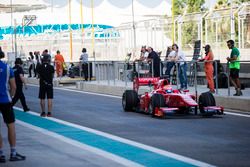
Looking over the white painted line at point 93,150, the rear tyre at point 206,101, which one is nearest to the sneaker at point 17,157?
the white painted line at point 93,150

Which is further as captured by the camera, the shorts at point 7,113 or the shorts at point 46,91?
the shorts at point 46,91

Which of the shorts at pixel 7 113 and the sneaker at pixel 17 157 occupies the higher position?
the shorts at pixel 7 113

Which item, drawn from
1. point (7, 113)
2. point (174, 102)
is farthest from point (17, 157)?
point (174, 102)

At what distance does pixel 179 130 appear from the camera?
16531 mm

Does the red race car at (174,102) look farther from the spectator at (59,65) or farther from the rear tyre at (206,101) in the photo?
the spectator at (59,65)

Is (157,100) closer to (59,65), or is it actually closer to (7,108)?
(7,108)

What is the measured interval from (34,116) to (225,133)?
7292mm

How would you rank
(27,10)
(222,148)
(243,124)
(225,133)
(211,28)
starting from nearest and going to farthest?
(222,148) < (225,133) < (243,124) < (211,28) < (27,10)

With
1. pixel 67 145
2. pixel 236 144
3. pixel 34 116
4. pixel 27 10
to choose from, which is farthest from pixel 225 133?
pixel 27 10

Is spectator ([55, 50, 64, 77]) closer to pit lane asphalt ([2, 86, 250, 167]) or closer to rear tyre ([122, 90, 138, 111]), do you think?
pit lane asphalt ([2, 86, 250, 167])

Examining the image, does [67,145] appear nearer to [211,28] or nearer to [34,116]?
[34,116]

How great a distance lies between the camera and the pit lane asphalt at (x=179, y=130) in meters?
12.8

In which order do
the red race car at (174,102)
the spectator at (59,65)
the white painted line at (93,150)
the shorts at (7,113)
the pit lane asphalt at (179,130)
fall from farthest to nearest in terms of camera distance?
the spectator at (59,65)
the red race car at (174,102)
the pit lane asphalt at (179,130)
the white painted line at (93,150)
the shorts at (7,113)

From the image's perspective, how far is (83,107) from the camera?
24297mm
